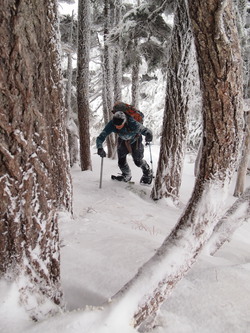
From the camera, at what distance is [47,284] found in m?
1.68

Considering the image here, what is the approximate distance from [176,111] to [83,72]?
4150 millimetres

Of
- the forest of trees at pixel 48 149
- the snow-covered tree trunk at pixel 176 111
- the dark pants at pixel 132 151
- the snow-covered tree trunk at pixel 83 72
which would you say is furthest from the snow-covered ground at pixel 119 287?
the snow-covered tree trunk at pixel 83 72

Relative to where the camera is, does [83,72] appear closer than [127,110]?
No

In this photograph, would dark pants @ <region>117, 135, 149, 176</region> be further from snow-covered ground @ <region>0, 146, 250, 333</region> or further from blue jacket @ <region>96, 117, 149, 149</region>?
snow-covered ground @ <region>0, 146, 250, 333</region>

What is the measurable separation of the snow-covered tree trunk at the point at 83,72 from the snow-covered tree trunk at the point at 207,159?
23.6ft

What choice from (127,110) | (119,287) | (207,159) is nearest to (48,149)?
(207,159)

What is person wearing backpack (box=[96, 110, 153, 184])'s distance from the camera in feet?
19.6

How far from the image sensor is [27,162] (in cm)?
147

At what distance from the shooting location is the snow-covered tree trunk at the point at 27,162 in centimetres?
130

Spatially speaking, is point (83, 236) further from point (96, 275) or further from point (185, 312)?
point (185, 312)

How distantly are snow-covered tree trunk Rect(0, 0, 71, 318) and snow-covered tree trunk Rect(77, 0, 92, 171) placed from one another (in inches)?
277

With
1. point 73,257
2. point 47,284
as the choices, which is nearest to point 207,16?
point 47,284

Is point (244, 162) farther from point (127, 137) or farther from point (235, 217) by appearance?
point (235, 217)

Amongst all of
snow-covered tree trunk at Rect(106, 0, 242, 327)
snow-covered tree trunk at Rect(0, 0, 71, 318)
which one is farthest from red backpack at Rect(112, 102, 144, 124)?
snow-covered tree trunk at Rect(0, 0, 71, 318)
